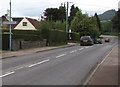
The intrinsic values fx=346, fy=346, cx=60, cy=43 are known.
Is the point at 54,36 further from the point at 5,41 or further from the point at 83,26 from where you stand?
the point at 83,26

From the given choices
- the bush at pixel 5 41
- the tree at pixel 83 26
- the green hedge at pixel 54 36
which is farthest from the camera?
the tree at pixel 83 26

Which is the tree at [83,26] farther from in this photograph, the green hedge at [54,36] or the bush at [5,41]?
the bush at [5,41]

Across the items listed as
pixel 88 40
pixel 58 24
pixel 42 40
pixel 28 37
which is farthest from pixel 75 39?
pixel 28 37

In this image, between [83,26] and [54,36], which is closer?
[54,36]

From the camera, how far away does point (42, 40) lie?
45312mm

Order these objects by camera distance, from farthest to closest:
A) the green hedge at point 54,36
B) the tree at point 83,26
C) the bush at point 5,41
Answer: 1. the tree at point 83,26
2. the green hedge at point 54,36
3. the bush at point 5,41

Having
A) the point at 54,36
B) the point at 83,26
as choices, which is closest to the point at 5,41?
the point at 54,36

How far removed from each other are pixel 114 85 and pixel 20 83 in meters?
3.08

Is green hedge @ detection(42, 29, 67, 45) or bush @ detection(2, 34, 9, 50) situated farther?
green hedge @ detection(42, 29, 67, 45)

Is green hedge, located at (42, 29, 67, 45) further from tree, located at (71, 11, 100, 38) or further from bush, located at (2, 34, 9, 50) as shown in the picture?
tree, located at (71, 11, 100, 38)

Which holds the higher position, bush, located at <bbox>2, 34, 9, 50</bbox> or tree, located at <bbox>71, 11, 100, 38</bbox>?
tree, located at <bbox>71, 11, 100, 38</bbox>

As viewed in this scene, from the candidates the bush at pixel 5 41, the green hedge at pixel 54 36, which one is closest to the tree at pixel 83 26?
the green hedge at pixel 54 36

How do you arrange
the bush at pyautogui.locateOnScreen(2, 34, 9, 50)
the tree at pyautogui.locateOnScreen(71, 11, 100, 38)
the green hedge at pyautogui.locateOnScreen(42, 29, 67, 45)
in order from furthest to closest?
the tree at pyautogui.locateOnScreen(71, 11, 100, 38), the green hedge at pyautogui.locateOnScreen(42, 29, 67, 45), the bush at pyautogui.locateOnScreen(2, 34, 9, 50)

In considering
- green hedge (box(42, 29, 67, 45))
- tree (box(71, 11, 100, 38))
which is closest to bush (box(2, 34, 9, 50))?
green hedge (box(42, 29, 67, 45))
